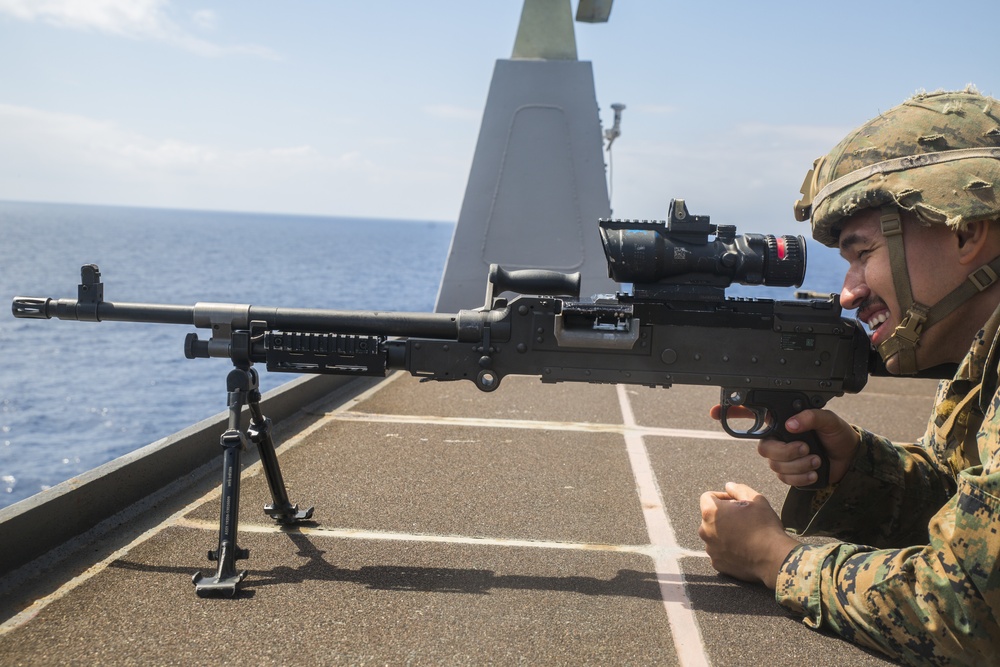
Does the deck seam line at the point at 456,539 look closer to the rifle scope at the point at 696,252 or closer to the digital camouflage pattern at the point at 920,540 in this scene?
the digital camouflage pattern at the point at 920,540

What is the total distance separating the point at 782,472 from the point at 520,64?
7.50 meters

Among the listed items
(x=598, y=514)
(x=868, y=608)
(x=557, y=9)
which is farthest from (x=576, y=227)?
(x=868, y=608)

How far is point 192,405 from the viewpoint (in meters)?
20.0

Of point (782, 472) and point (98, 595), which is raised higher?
point (782, 472)

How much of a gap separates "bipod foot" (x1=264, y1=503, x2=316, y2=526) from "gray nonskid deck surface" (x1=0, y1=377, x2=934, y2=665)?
58mm

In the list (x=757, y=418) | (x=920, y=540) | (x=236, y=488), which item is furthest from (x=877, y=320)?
(x=236, y=488)

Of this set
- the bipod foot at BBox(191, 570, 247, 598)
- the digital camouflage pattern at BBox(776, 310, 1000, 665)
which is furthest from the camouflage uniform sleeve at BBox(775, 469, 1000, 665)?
the bipod foot at BBox(191, 570, 247, 598)

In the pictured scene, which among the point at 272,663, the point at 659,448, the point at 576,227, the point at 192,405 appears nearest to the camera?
the point at 272,663

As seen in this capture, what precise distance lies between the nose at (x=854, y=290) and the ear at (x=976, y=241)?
0.29 meters

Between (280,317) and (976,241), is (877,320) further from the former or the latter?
(280,317)

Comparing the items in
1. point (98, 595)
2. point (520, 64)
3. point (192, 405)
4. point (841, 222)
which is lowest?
point (192, 405)

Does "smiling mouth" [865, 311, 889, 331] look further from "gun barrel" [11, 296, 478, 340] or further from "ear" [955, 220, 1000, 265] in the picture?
"gun barrel" [11, 296, 478, 340]

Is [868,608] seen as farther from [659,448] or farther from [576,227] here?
[576,227]

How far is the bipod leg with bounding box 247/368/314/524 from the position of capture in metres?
3.46
